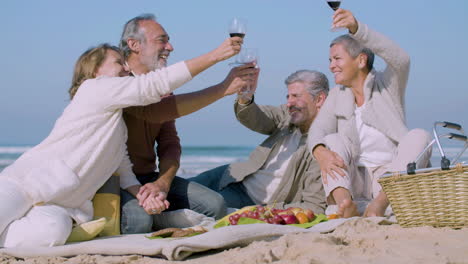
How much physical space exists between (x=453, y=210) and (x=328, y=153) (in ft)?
3.90

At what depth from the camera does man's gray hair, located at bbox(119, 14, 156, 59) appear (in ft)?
16.4

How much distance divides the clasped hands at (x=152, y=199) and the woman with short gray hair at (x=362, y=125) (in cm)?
125

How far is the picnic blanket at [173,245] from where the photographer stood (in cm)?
345

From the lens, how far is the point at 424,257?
128 inches

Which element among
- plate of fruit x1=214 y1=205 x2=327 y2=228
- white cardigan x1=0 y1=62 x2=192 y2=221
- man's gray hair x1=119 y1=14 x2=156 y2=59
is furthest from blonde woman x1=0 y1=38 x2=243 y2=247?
plate of fruit x1=214 y1=205 x2=327 y2=228

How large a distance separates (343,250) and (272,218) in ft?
3.70

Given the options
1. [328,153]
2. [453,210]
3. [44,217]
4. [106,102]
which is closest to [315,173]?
[328,153]

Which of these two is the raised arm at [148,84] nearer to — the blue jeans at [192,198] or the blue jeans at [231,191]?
the blue jeans at [192,198]

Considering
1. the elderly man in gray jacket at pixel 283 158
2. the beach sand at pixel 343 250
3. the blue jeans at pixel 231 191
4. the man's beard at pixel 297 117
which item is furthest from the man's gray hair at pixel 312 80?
the beach sand at pixel 343 250

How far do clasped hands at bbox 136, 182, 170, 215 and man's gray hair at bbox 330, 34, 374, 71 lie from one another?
195 cm

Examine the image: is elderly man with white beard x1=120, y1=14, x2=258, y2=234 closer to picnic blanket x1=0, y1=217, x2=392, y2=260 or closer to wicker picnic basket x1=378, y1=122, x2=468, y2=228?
picnic blanket x1=0, y1=217, x2=392, y2=260

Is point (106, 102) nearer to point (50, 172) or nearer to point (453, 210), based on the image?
point (50, 172)

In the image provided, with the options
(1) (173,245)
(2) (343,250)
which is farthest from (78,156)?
(2) (343,250)

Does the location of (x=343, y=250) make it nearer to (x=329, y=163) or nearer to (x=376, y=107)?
(x=329, y=163)
